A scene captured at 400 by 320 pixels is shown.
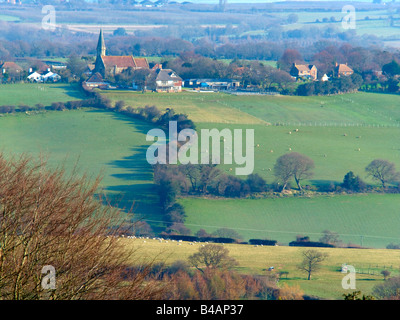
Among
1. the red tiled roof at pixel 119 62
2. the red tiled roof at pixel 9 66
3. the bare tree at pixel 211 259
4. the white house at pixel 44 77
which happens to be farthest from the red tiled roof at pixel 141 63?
the bare tree at pixel 211 259

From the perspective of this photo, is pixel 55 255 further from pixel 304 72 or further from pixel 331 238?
pixel 304 72

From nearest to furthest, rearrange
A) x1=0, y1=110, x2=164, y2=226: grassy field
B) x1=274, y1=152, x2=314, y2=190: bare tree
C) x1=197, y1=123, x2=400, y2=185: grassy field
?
x1=0, y1=110, x2=164, y2=226: grassy field, x1=274, y1=152, x2=314, y2=190: bare tree, x1=197, y1=123, x2=400, y2=185: grassy field

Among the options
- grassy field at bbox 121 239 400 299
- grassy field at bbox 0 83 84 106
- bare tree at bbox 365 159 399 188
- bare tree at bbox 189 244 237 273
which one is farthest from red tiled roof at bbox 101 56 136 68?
bare tree at bbox 189 244 237 273

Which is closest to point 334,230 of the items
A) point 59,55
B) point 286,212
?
point 286,212

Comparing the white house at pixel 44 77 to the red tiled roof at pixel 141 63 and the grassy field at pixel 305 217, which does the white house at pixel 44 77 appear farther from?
the grassy field at pixel 305 217

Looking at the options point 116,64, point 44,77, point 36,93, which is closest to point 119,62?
point 116,64

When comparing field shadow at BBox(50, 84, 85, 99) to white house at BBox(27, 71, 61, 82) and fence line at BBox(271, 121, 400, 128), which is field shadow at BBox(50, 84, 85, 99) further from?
fence line at BBox(271, 121, 400, 128)
